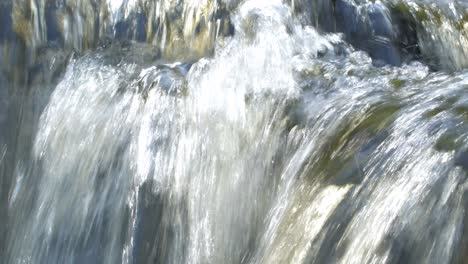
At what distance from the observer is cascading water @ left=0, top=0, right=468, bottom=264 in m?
3.28

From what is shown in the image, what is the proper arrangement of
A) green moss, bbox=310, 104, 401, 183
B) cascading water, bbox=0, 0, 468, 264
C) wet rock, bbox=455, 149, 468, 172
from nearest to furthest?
wet rock, bbox=455, 149, 468, 172, cascading water, bbox=0, 0, 468, 264, green moss, bbox=310, 104, 401, 183

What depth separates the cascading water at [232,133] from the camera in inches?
129

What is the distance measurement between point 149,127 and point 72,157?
Answer: 0.44 meters

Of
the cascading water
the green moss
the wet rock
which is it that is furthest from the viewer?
the green moss

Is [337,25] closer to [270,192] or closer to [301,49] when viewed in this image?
[301,49]

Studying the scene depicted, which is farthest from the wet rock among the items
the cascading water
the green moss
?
the green moss

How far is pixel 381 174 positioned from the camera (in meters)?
3.33

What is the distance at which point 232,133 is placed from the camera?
4230 millimetres

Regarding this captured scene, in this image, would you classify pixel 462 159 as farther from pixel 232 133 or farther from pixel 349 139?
pixel 232 133

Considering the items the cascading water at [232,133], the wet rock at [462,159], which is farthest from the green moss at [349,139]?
the wet rock at [462,159]

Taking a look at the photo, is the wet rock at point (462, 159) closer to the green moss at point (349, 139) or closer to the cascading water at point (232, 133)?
the cascading water at point (232, 133)

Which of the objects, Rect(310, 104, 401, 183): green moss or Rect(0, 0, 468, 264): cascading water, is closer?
Rect(0, 0, 468, 264): cascading water

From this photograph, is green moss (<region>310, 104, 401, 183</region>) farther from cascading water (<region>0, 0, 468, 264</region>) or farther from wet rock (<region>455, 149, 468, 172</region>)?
wet rock (<region>455, 149, 468, 172</region>)

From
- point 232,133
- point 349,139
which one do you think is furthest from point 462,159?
point 232,133
